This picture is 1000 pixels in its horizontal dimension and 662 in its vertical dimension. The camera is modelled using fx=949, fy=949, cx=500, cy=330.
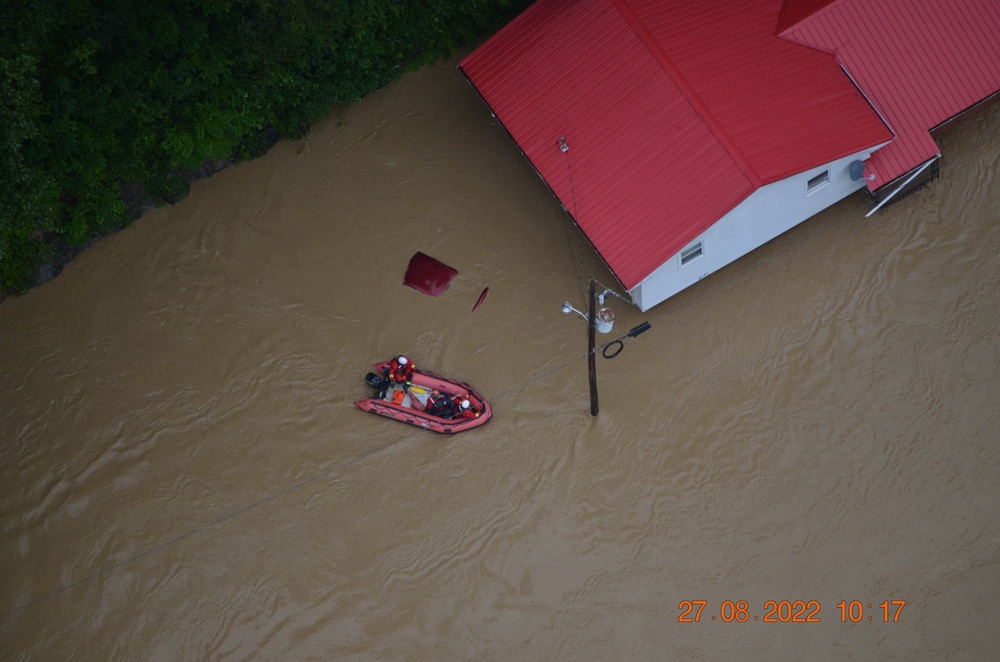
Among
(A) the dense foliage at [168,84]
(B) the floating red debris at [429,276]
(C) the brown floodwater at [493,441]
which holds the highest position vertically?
(A) the dense foliage at [168,84]

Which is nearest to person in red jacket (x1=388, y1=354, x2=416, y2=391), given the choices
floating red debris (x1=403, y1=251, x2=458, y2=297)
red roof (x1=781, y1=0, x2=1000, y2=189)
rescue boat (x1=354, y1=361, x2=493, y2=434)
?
rescue boat (x1=354, y1=361, x2=493, y2=434)

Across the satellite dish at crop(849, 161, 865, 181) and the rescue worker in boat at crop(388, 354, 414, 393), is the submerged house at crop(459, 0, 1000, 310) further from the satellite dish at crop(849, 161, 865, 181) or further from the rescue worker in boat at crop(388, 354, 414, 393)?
the rescue worker in boat at crop(388, 354, 414, 393)

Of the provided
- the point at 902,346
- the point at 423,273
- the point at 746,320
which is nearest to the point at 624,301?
the point at 746,320

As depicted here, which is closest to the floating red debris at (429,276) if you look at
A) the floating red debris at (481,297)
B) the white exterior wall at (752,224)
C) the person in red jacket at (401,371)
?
the floating red debris at (481,297)

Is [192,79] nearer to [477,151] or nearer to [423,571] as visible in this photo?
[477,151]
